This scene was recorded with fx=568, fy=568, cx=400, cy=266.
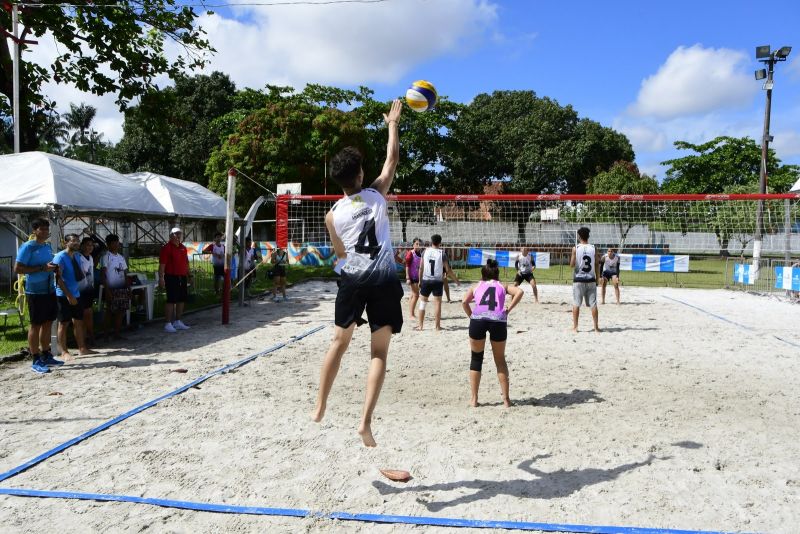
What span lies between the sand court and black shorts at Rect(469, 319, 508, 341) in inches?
27.8

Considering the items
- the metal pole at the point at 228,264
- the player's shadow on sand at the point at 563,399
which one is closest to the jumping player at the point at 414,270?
the metal pole at the point at 228,264

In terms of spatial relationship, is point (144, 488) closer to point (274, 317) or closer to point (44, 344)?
point (44, 344)

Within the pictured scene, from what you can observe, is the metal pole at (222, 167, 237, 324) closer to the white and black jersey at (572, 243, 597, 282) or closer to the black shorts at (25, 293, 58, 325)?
the black shorts at (25, 293, 58, 325)

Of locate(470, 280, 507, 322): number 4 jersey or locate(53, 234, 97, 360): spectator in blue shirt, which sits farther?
locate(53, 234, 97, 360): spectator in blue shirt

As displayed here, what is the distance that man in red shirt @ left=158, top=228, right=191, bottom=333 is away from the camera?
9922 millimetres

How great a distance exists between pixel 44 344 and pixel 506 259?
15377 millimetres

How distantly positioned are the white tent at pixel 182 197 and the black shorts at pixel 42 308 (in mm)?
6445

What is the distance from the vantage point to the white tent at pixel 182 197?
14509 mm

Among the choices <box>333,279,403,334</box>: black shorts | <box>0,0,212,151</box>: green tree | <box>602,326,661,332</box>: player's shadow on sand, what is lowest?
<box>602,326,661,332</box>: player's shadow on sand

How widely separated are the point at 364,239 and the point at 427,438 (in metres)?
2.00

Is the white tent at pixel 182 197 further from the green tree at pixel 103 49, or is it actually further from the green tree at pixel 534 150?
the green tree at pixel 534 150

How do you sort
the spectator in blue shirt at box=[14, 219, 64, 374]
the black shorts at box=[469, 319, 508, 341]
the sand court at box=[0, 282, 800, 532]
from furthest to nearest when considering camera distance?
the spectator in blue shirt at box=[14, 219, 64, 374] → the black shorts at box=[469, 319, 508, 341] → the sand court at box=[0, 282, 800, 532]

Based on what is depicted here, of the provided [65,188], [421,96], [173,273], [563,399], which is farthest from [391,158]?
[173,273]

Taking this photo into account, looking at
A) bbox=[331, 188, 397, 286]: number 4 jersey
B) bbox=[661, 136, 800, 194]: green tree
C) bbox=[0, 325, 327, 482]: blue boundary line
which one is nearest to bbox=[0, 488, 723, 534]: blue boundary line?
bbox=[0, 325, 327, 482]: blue boundary line
